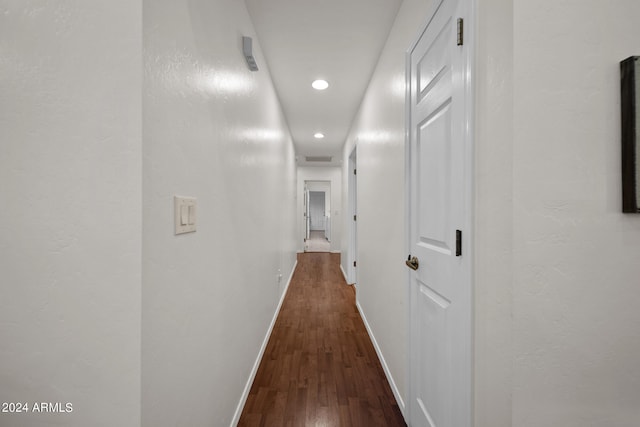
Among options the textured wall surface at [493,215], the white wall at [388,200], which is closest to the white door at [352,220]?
the white wall at [388,200]

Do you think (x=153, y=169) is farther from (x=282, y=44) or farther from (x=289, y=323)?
(x=289, y=323)

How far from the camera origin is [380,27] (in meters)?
1.88

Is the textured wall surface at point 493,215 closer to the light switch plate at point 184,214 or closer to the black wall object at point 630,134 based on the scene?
the black wall object at point 630,134

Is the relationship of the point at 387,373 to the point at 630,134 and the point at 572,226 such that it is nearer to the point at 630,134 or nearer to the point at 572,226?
the point at 572,226

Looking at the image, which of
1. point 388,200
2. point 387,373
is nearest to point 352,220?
point 388,200

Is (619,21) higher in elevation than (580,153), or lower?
higher

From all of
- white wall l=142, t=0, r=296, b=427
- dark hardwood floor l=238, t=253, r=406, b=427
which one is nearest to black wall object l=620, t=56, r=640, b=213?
white wall l=142, t=0, r=296, b=427

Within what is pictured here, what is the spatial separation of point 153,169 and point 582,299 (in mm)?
1258

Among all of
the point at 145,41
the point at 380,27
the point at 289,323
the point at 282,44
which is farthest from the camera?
the point at 289,323

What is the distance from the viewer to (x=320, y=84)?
275 centimetres

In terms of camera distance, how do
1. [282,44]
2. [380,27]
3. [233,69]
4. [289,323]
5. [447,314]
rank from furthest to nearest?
1. [289,323]
2. [282,44]
3. [380,27]
4. [233,69]
5. [447,314]

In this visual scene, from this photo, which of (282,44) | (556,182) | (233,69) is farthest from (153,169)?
(282,44)

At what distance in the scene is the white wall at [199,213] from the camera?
2.39ft

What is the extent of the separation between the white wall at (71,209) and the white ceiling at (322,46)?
1338mm
